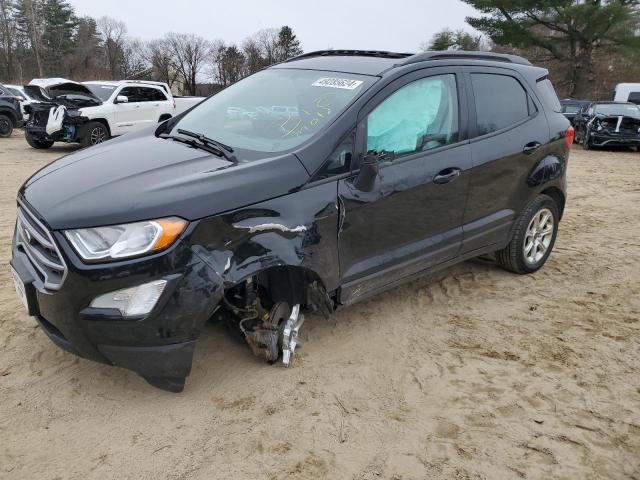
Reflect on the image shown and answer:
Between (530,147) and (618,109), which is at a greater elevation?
(530,147)

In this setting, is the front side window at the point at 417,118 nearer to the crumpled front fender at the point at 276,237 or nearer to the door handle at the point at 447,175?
the door handle at the point at 447,175

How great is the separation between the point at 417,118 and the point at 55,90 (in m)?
12.3

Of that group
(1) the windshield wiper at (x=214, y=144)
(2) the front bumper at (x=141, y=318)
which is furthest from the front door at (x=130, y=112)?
(2) the front bumper at (x=141, y=318)

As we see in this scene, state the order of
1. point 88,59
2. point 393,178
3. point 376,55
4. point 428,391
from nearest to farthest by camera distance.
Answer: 1. point 428,391
2. point 393,178
3. point 376,55
4. point 88,59

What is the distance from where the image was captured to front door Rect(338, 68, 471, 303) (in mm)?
3131

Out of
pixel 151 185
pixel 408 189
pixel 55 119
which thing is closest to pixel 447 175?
pixel 408 189

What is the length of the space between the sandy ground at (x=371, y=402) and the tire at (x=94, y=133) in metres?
8.94

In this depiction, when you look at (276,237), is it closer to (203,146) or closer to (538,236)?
(203,146)

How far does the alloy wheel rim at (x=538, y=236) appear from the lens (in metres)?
4.56

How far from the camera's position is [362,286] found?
3.26 meters

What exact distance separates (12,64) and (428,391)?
2388 inches

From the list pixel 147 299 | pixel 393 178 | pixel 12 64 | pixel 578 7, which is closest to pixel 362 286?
pixel 393 178

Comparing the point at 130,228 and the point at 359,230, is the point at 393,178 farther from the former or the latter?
the point at 130,228

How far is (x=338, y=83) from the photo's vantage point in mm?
3391
